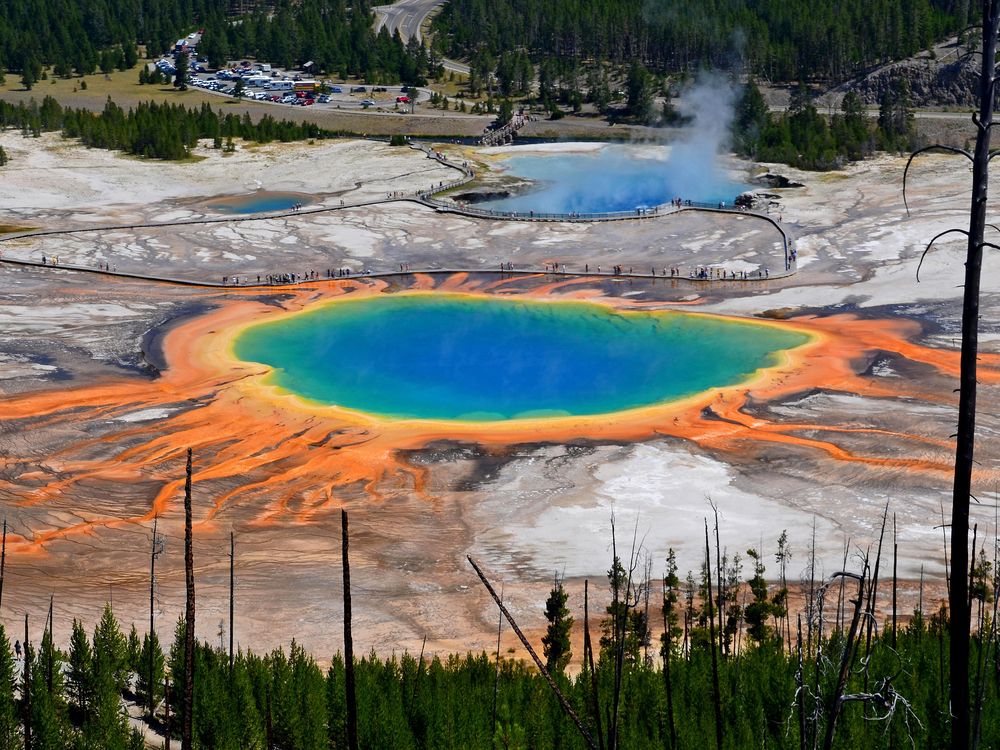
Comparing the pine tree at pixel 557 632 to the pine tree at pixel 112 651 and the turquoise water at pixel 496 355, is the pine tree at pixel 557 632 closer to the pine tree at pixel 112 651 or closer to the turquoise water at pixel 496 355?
the pine tree at pixel 112 651

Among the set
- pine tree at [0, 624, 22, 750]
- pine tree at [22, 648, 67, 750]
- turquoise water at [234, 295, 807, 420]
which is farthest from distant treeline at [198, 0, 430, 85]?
pine tree at [22, 648, 67, 750]

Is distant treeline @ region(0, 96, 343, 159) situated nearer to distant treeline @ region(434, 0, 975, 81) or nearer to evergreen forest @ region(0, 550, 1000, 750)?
distant treeline @ region(434, 0, 975, 81)

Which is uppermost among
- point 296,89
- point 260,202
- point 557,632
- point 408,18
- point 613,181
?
point 408,18

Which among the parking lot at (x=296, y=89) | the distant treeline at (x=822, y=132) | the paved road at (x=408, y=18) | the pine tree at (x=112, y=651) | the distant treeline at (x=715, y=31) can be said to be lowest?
the pine tree at (x=112, y=651)

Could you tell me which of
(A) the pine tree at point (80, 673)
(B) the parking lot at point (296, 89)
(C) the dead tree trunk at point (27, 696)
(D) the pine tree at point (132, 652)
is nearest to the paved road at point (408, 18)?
(B) the parking lot at point (296, 89)

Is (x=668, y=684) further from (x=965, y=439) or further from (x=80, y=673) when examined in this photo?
(x=80, y=673)

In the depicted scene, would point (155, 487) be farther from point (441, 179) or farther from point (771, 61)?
point (771, 61)

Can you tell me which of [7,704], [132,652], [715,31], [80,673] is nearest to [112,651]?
[132,652]
